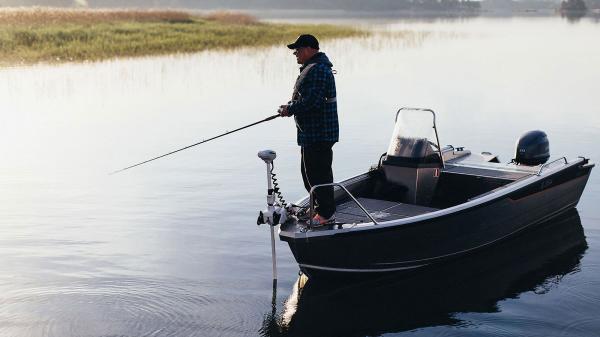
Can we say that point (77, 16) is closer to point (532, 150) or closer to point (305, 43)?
point (532, 150)

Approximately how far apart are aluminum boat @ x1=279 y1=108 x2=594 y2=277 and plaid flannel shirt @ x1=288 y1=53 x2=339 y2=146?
0.53 m

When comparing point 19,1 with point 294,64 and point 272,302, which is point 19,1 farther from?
point 272,302

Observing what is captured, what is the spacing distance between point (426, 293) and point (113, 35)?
101 ft

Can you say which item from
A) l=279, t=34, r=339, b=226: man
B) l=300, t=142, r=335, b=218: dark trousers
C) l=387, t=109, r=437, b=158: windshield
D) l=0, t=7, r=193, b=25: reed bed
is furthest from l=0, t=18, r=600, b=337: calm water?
l=0, t=7, r=193, b=25: reed bed

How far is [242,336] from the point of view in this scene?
6945 millimetres

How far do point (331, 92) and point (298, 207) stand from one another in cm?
125

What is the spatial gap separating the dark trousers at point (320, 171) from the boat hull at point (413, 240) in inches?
16.3

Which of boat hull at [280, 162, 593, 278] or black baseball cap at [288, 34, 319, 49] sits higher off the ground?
black baseball cap at [288, 34, 319, 49]

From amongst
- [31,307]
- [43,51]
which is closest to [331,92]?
[31,307]

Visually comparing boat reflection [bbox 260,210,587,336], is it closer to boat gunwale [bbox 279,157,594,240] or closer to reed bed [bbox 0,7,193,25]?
boat gunwale [bbox 279,157,594,240]

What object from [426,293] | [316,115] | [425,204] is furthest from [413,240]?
[316,115]

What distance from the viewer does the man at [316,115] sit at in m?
7.74

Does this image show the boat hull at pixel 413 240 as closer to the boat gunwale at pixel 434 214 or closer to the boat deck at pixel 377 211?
the boat gunwale at pixel 434 214

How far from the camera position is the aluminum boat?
25.6 ft
